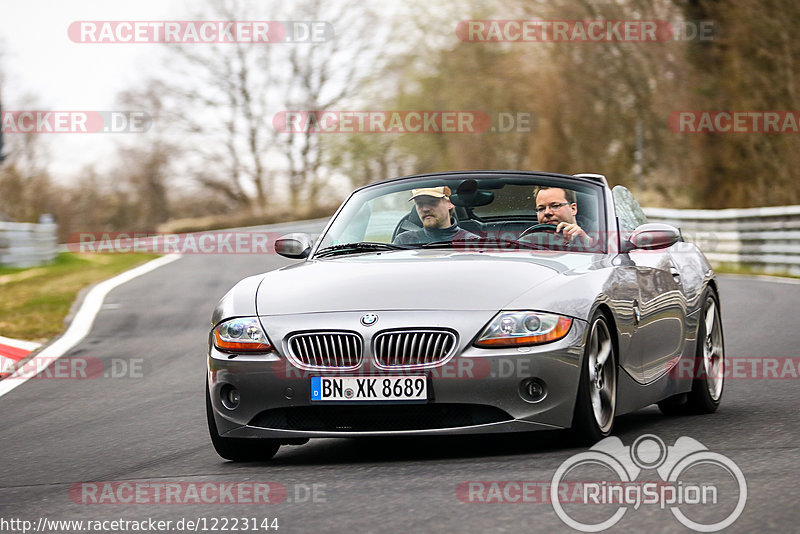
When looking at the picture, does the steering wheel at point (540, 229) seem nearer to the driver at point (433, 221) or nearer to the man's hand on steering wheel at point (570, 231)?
the man's hand on steering wheel at point (570, 231)

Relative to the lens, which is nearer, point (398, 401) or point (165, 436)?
point (398, 401)

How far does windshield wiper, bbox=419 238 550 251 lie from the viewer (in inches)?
273

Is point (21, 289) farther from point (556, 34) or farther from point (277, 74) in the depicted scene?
point (277, 74)

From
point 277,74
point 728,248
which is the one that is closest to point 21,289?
point 728,248

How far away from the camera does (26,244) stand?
30.0m

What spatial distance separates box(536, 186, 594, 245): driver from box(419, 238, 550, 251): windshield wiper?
0.22 m

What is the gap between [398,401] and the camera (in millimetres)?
5723

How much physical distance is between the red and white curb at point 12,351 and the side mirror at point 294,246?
4.34 meters

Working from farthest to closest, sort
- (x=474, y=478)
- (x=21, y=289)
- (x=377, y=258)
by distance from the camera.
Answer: (x=21, y=289)
(x=377, y=258)
(x=474, y=478)

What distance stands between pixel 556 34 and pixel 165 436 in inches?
1061

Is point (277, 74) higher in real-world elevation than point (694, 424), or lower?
higher

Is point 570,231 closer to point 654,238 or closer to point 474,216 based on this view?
point 654,238

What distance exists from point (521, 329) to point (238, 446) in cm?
150

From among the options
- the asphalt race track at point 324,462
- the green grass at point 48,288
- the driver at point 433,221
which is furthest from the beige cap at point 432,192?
the green grass at point 48,288
